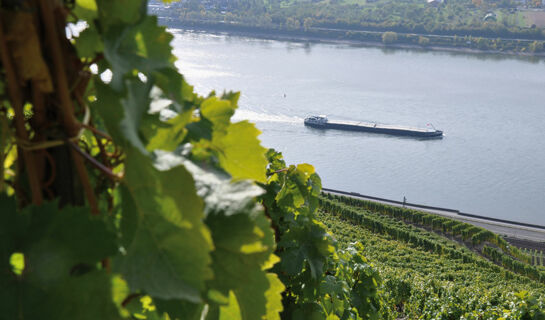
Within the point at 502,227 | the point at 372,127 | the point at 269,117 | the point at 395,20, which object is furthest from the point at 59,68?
the point at 395,20

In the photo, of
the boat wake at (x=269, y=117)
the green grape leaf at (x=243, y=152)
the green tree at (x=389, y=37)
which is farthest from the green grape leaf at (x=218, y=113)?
the green tree at (x=389, y=37)

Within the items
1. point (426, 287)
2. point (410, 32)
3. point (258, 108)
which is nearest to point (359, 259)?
point (426, 287)

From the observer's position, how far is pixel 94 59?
274mm

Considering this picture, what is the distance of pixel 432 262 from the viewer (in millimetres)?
11906

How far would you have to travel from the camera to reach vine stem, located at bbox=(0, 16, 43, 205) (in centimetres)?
24

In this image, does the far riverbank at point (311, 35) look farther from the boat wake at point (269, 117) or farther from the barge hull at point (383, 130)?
the barge hull at point (383, 130)

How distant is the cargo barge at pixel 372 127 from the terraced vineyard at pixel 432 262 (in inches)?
256

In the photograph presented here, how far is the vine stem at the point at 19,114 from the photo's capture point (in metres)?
0.24

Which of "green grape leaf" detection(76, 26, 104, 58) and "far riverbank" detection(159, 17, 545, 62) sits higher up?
"green grape leaf" detection(76, 26, 104, 58)

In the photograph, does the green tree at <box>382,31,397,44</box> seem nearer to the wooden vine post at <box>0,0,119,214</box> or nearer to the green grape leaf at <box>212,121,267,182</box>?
the green grape leaf at <box>212,121,267,182</box>

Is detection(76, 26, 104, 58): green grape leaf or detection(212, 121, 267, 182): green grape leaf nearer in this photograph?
detection(76, 26, 104, 58): green grape leaf

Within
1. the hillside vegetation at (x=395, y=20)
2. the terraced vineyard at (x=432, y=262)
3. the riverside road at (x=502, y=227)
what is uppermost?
the hillside vegetation at (x=395, y=20)

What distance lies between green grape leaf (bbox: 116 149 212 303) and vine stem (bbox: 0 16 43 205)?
0.23 feet

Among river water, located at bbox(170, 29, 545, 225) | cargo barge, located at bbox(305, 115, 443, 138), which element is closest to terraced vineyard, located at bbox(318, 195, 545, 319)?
river water, located at bbox(170, 29, 545, 225)
